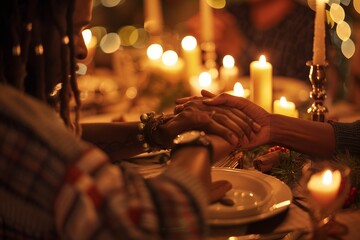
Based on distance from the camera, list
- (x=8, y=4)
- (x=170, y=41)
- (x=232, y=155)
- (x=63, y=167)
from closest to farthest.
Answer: (x=63, y=167) < (x=8, y=4) < (x=232, y=155) < (x=170, y=41)

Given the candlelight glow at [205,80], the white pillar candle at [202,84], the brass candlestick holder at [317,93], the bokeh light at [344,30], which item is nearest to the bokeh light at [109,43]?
the bokeh light at [344,30]

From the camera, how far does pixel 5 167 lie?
80 cm

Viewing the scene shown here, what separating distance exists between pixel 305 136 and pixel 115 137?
57 centimetres

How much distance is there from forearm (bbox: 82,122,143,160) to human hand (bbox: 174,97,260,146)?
197 millimetres

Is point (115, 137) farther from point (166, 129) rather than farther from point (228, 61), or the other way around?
point (228, 61)

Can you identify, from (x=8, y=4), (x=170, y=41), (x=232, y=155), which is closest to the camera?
(x=8, y=4)

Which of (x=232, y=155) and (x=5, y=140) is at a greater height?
(x=5, y=140)

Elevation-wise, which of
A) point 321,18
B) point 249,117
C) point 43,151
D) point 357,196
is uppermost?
point 321,18

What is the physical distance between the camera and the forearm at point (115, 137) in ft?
5.06

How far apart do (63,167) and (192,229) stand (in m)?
0.22

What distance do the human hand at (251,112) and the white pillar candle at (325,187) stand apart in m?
0.41

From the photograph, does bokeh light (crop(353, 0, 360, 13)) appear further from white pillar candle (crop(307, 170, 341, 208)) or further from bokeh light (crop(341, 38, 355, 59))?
white pillar candle (crop(307, 170, 341, 208))

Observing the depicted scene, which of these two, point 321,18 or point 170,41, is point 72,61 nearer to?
point 321,18

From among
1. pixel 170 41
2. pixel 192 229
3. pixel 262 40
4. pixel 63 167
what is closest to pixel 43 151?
pixel 63 167
